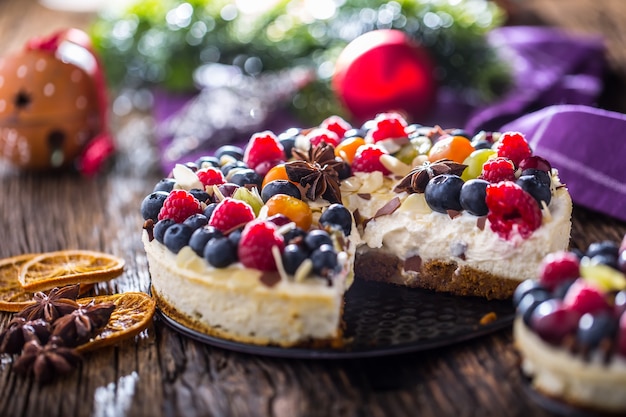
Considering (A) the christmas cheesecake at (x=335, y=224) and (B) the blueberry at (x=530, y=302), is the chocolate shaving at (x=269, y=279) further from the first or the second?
(B) the blueberry at (x=530, y=302)

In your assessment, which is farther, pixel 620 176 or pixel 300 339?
pixel 620 176

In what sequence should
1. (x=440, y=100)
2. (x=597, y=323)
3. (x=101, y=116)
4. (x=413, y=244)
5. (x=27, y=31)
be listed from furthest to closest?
(x=27, y=31), (x=440, y=100), (x=101, y=116), (x=413, y=244), (x=597, y=323)

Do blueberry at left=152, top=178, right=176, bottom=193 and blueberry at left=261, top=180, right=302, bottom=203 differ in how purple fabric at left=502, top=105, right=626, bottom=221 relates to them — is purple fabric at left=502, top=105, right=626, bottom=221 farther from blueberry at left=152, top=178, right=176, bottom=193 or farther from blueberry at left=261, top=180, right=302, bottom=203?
blueberry at left=152, top=178, right=176, bottom=193

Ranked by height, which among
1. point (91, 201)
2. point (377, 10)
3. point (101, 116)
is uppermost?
point (377, 10)

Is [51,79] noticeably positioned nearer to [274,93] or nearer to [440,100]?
[274,93]

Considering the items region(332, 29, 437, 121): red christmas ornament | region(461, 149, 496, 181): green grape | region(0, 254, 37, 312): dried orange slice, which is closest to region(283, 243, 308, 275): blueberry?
region(461, 149, 496, 181): green grape

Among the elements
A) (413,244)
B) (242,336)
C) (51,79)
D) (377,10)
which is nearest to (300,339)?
(242,336)
